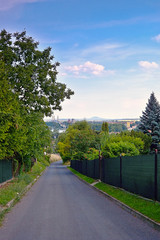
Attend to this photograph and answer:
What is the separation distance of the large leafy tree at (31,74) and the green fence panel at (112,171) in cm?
1267

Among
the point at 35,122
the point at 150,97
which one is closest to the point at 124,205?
the point at 35,122

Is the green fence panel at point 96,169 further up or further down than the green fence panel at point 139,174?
further down

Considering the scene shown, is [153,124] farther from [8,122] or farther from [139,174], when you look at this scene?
[139,174]

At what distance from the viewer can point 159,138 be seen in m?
70.4

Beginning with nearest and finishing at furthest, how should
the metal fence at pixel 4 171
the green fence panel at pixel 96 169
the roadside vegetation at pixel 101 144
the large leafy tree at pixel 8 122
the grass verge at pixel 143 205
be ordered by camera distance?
the grass verge at pixel 143 205
the large leafy tree at pixel 8 122
the metal fence at pixel 4 171
the roadside vegetation at pixel 101 144
the green fence panel at pixel 96 169

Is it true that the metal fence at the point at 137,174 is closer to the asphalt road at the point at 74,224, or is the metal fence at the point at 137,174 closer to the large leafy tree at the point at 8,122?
the asphalt road at the point at 74,224

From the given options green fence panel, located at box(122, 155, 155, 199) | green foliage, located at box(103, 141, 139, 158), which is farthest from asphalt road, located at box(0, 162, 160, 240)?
green foliage, located at box(103, 141, 139, 158)

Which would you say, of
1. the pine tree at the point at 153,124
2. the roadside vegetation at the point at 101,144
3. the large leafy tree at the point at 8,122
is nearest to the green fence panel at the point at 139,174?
the large leafy tree at the point at 8,122

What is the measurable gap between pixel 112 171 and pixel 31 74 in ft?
→ 54.7

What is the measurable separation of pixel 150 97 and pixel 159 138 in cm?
1333

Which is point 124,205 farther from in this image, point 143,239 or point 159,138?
point 159,138

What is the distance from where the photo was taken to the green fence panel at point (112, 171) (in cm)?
1938

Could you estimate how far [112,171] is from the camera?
825 inches

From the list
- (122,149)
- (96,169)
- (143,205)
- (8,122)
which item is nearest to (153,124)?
(96,169)
